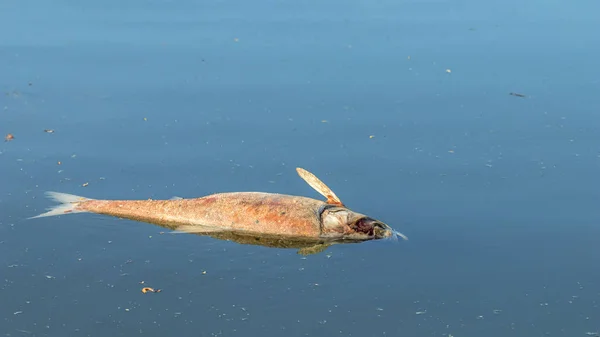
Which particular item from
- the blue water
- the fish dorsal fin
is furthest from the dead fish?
the blue water

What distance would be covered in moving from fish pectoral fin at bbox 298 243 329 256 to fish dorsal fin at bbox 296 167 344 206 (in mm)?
402

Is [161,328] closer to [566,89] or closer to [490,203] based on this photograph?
[490,203]

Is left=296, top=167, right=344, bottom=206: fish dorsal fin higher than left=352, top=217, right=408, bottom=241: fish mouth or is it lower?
higher

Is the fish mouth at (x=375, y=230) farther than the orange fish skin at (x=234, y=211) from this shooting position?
No

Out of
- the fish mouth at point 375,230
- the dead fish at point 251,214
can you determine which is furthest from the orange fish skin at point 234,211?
the fish mouth at point 375,230

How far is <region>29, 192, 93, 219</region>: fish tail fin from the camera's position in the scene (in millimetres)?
8055

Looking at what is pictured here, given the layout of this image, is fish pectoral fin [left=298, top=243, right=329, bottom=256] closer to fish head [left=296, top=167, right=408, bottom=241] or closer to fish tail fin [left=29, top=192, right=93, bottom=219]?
fish head [left=296, top=167, right=408, bottom=241]

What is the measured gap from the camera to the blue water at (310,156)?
22.0 ft

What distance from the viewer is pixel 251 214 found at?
7.86 meters

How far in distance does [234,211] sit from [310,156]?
1.44 metres

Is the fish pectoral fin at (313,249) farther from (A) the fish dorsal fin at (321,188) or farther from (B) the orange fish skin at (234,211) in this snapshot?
A: (A) the fish dorsal fin at (321,188)

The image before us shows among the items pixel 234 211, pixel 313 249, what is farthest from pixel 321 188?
pixel 234 211

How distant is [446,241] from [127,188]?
2.68m

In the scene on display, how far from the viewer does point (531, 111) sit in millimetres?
10258
